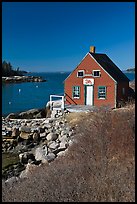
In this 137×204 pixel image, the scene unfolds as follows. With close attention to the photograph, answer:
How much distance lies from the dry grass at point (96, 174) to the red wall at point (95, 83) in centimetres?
989

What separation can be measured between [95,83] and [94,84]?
84mm

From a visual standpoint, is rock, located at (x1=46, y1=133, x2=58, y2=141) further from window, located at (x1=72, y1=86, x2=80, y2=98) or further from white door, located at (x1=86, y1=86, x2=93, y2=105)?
window, located at (x1=72, y1=86, x2=80, y2=98)

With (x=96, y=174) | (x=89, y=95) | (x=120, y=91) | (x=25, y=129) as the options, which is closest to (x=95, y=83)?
(x=89, y=95)

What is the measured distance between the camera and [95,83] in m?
18.0

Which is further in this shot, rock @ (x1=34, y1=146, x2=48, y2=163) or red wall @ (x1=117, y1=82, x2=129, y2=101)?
red wall @ (x1=117, y1=82, x2=129, y2=101)

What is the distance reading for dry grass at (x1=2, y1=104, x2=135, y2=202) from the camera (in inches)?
190

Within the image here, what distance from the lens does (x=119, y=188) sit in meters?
4.89

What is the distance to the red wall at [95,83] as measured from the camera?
1762cm

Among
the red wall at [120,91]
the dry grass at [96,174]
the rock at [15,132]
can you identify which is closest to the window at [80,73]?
the red wall at [120,91]

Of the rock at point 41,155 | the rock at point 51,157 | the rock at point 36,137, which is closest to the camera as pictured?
the rock at point 51,157

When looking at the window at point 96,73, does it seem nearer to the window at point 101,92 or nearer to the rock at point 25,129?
the window at point 101,92

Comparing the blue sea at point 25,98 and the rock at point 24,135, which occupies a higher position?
the blue sea at point 25,98

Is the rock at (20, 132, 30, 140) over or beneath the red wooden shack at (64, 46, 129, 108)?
beneath

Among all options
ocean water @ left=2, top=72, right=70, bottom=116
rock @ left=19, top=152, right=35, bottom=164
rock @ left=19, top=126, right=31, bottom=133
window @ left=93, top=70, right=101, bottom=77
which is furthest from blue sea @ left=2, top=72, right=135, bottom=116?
rock @ left=19, top=152, right=35, bottom=164
